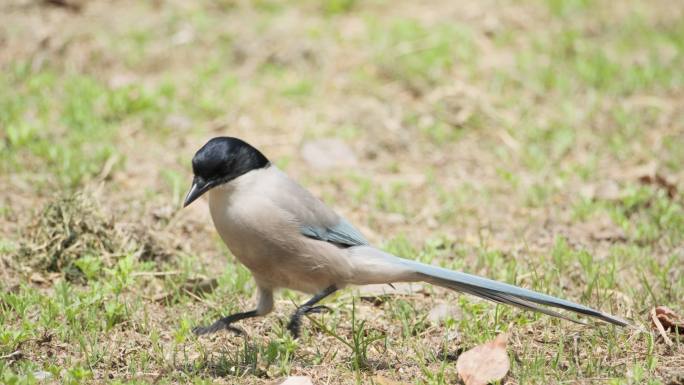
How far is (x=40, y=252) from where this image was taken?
556cm

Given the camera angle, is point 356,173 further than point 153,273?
Yes

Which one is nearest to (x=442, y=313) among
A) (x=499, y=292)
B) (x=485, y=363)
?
(x=499, y=292)

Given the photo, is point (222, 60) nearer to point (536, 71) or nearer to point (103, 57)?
point (103, 57)

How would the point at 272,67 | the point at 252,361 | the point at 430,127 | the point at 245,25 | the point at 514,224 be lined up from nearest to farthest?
1. the point at 252,361
2. the point at 514,224
3. the point at 430,127
4. the point at 272,67
5. the point at 245,25

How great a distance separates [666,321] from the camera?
4.84m

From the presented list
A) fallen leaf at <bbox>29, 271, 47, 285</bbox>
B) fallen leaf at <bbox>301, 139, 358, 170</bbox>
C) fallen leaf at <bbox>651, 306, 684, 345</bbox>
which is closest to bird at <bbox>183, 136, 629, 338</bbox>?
fallen leaf at <bbox>651, 306, 684, 345</bbox>

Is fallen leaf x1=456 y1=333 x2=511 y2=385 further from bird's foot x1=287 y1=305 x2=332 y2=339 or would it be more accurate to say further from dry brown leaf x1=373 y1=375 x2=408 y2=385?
bird's foot x1=287 y1=305 x2=332 y2=339

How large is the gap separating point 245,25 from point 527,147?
3.29 m

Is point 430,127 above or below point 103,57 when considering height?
below

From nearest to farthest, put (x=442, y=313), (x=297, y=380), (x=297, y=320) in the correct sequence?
1. (x=297, y=380)
2. (x=297, y=320)
3. (x=442, y=313)

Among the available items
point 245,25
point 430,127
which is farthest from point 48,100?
point 430,127

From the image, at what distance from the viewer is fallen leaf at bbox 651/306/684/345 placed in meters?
4.78

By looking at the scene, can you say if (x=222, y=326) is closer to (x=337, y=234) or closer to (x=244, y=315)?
(x=244, y=315)

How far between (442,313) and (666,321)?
1175 millimetres
